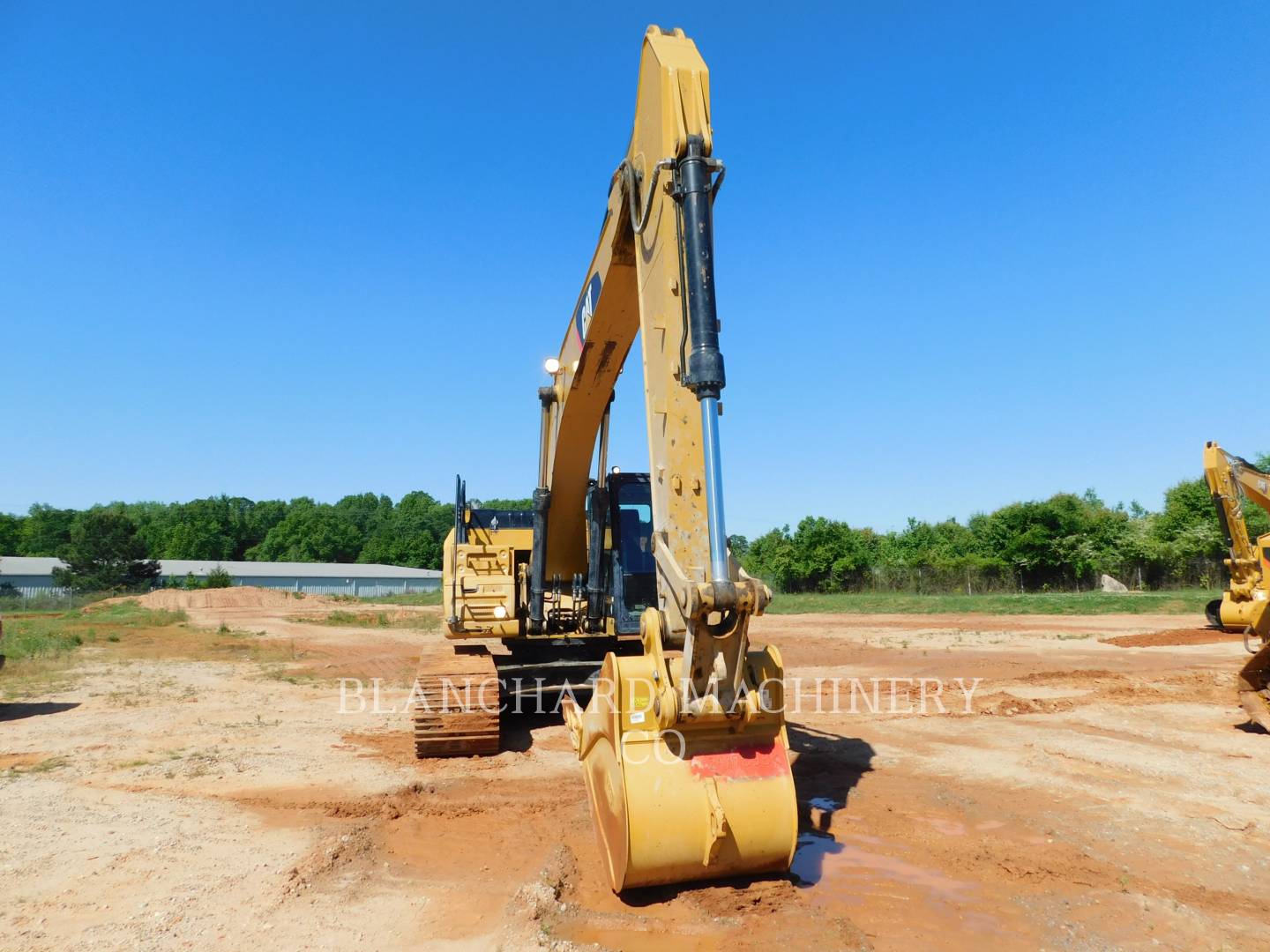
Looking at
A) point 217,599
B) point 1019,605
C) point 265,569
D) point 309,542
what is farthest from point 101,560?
point 1019,605

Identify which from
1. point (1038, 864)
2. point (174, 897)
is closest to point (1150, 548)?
point (1038, 864)

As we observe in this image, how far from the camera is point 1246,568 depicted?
648 inches

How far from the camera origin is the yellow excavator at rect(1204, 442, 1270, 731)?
29.0 feet

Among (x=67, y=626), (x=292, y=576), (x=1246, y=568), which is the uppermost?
(x=1246, y=568)

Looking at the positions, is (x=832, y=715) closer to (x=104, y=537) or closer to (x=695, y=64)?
(x=695, y=64)

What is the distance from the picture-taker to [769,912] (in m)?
4.25

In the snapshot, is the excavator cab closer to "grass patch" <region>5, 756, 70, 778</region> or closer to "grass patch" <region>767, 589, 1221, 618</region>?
"grass patch" <region>5, 756, 70, 778</region>

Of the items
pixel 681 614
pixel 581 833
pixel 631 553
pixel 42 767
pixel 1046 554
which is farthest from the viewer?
pixel 1046 554

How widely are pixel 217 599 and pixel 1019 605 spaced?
3808 centimetres

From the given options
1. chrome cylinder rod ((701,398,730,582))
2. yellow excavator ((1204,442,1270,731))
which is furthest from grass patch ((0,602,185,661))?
yellow excavator ((1204,442,1270,731))

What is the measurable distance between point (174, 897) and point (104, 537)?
5823 centimetres

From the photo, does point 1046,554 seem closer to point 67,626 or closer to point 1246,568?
point 1246,568

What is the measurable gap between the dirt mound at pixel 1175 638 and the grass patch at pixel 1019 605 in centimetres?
687

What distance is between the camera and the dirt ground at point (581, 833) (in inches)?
166
